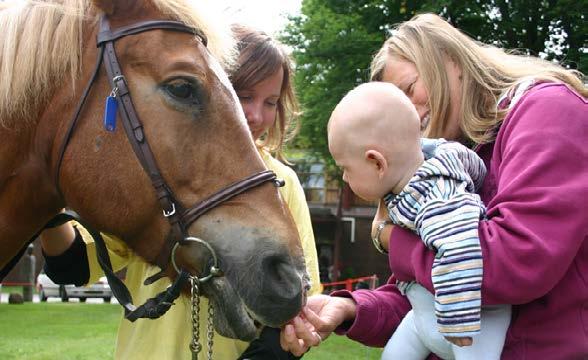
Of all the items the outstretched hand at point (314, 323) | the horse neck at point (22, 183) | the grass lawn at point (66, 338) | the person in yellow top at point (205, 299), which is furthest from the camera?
the grass lawn at point (66, 338)

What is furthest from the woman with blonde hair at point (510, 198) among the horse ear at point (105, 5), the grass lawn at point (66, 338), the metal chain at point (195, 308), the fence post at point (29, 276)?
the fence post at point (29, 276)

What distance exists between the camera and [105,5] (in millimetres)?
2186

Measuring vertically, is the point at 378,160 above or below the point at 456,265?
above

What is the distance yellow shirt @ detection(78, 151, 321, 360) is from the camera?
2516 mm

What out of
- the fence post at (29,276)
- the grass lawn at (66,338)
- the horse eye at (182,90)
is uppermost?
the horse eye at (182,90)

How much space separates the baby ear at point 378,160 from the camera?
1.95m

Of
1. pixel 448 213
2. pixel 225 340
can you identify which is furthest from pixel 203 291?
pixel 448 213

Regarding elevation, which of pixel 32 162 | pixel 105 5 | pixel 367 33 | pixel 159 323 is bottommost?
pixel 367 33

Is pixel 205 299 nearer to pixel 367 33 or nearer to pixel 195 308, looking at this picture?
pixel 195 308

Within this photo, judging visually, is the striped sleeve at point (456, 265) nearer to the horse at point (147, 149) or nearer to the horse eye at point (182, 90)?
the horse at point (147, 149)

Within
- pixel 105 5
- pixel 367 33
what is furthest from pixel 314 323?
pixel 367 33

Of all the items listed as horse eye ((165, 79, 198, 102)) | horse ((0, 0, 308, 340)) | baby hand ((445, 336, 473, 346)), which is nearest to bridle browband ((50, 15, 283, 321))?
horse ((0, 0, 308, 340))

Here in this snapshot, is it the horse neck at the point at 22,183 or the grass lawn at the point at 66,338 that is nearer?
the horse neck at the point at 22,183

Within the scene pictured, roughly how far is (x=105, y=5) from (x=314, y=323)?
1.27m
